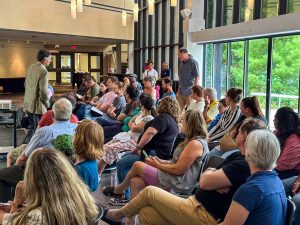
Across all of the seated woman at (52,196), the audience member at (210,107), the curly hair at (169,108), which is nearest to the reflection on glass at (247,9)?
the audience member at (210,107)

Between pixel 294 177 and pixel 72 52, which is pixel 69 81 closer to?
pixel 72 52

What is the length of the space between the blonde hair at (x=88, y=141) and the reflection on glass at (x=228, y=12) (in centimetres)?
711

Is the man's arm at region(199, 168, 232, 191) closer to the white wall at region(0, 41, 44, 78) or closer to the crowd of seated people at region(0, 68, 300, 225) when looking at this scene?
the crowd of seated people at region(0, 68, 300, 225)

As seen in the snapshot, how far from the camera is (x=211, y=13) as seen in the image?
1059 centimetres

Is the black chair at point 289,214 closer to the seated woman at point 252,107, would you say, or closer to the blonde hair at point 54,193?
the blonde hair at point 54,193

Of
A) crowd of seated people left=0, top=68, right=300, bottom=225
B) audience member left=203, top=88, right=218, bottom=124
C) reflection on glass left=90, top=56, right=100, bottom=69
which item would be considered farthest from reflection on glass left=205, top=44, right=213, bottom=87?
reflection on glass left=90, top=56, right=100, bottom=69

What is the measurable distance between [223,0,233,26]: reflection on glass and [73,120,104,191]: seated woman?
7.13 metres

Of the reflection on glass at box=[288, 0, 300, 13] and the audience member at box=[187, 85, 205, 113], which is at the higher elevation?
the reflection on glass at box=[288, 0, 300, 13]

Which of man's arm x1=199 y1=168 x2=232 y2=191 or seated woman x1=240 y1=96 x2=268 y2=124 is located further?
seated woman x1=240 y1=96 x2=268 y2=124

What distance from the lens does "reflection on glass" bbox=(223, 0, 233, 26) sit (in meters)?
9.38

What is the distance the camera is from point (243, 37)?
7.86 metres

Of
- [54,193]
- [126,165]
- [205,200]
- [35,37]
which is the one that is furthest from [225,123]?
[35,37]

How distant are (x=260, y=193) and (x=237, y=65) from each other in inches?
284

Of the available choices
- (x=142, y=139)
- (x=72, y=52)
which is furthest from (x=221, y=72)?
(x=72, y=52)
